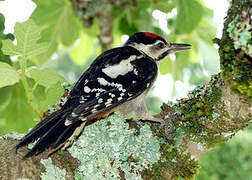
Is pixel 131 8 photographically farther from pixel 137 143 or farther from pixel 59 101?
pixel 137 143

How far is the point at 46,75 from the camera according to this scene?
152 centimetres

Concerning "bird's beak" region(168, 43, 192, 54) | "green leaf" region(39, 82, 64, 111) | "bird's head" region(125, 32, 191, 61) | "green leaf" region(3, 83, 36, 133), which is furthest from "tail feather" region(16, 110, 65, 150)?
"bird's beak" region(168, 43, 192, 54)

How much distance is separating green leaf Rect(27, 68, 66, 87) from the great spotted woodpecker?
15 cm

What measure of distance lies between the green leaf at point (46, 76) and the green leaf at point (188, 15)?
124 cm

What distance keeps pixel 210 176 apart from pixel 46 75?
196 inches

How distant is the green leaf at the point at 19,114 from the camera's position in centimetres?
208

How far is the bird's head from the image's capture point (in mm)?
2332

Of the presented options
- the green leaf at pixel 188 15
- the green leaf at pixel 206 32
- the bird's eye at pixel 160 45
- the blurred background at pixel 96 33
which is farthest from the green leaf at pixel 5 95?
the green leaf at pixel 206 32

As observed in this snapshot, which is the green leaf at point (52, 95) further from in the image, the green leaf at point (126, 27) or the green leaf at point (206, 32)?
the green leaf at point (206, 32)

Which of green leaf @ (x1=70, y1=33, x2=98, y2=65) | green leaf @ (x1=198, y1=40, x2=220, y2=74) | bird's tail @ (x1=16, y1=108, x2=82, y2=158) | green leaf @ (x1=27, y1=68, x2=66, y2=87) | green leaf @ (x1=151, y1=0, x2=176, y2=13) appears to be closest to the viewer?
bird's tail @ (x1=16, y1=108, x2=82, y2=158)

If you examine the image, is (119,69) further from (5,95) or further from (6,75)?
(5,95)

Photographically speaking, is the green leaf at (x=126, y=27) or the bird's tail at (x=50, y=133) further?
→ the green leaf at (x=126, y=27)

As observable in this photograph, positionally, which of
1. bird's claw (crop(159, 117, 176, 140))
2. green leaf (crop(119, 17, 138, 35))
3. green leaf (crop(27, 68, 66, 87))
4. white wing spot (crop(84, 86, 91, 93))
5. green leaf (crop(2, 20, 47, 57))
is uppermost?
green leaf (crop(2, 20, 47, 57))

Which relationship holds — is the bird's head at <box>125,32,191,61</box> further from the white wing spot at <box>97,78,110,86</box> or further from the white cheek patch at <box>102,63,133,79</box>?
the white wing spot at <box>97,78,110,86</box>
